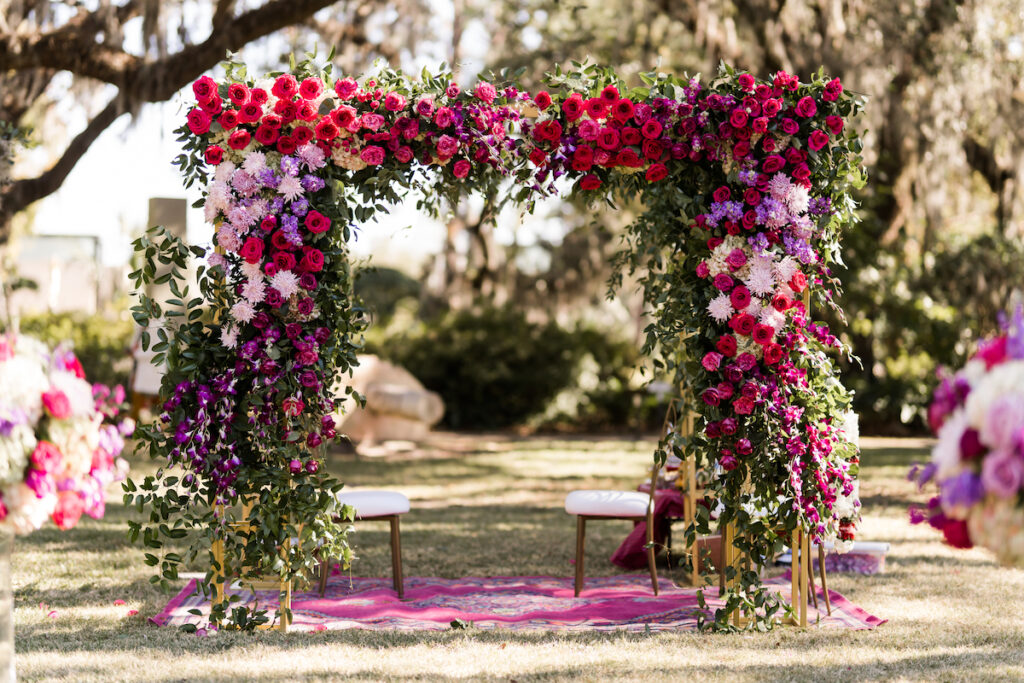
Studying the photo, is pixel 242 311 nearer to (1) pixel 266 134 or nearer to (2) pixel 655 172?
(1) pixel 266 134

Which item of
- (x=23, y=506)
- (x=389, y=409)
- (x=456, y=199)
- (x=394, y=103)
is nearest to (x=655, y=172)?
(x=456, y=199)

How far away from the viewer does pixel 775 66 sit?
10273mm

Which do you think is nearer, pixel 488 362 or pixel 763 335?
pixel 763 335

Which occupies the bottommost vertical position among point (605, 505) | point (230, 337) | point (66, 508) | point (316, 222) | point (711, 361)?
point (605, 505)

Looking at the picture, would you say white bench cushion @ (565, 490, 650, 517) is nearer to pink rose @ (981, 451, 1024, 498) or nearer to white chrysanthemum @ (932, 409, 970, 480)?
white chrysanthemum @ (932, 409, 970, 480)

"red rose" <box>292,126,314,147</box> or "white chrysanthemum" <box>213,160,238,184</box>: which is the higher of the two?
"red rose" <box>292,126,314,147</box>

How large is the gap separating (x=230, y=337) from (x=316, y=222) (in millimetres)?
603

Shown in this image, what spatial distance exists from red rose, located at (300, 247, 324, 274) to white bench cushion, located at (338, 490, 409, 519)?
135 cm

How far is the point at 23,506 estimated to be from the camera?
106 inches

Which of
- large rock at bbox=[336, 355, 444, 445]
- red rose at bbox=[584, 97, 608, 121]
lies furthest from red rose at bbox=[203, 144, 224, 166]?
large rock at bbox=[336, 355, 444, 445]

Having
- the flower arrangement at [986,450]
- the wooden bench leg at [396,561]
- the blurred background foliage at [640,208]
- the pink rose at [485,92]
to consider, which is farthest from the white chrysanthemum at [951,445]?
the blurred background foliage at [640,208]

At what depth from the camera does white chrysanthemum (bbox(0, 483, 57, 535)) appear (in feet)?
8.85

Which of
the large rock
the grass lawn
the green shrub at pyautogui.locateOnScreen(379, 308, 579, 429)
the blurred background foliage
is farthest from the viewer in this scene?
the green shrub at pyautogui.locateOnScreen(379, 308, 579, 429)

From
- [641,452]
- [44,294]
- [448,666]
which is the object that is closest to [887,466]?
[641,452]
